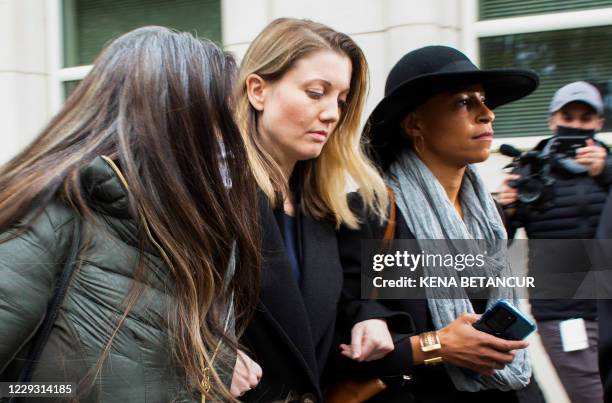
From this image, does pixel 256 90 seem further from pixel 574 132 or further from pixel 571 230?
pixel 574 132

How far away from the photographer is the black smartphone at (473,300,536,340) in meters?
2.45

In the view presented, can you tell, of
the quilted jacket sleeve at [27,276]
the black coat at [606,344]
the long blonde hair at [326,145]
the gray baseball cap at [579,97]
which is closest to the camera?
the quilted jacket sleeve at [27,276]

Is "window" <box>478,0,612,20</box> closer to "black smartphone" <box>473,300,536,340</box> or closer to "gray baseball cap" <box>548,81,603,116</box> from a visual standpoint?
"gray baseball cap" <box>548,81,603,116</box>

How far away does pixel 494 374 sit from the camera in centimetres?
254

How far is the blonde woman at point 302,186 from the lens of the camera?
7.47ft

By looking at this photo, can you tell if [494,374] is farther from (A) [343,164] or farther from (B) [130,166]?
(B) [130,166]

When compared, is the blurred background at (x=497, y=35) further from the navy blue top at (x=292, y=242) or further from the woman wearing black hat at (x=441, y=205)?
the navy blue top at (x=292, y=242)

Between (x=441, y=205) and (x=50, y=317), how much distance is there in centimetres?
160

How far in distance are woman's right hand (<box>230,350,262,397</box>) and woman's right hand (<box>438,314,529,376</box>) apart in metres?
0.80

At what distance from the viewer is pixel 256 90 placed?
8.43ft

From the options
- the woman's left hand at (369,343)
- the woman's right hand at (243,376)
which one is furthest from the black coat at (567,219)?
the woman's right hand at (243,376)

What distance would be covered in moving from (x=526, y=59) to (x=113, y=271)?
387cm

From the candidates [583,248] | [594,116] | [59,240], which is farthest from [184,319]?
[594,116]

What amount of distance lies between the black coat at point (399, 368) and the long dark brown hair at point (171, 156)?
895mm
